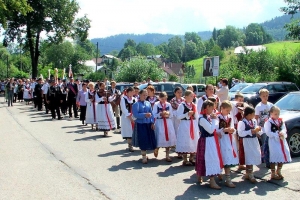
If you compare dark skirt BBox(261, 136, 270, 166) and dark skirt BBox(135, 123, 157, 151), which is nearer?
dark skirt BBox(261, 136, 270, 166)

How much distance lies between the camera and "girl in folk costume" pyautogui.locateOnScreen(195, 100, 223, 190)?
7.65 meters

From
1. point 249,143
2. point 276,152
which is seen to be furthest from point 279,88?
point 249,143

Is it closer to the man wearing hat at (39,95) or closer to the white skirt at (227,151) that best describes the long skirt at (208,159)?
the white skirt at (227,151)

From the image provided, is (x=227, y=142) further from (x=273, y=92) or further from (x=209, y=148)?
(x=273, y=92)

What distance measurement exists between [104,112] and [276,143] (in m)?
7.74

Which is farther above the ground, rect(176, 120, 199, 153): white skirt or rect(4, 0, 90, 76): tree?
rect(4, 0, 90, 76): tree

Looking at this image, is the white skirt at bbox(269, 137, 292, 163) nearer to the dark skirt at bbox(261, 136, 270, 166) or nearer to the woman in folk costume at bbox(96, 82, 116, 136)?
the dark skirt at bbox(261, 136, 270, 166)

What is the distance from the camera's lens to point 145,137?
997cm

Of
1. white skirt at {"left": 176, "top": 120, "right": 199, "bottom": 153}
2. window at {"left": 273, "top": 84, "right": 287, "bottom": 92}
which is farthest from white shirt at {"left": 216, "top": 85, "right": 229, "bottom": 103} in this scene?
window at {"left": 273, "top": 84, "right": 287, "bottom": 92}

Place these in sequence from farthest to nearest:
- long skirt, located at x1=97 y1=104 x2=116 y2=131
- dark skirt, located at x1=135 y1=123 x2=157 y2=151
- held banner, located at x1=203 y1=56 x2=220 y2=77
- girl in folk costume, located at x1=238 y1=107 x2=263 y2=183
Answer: held banner, located at x1=203 y1=56 x2=220 y2=77 → long skirt, located at x1=97 y1=104 x2=116 y2=131 → dark skirt, located at x1=135 y1=123 x2=157 y2=151 → girl in folk costume, located at x1=238 y1=107 x2=263 y2=183

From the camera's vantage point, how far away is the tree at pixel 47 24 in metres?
46.9

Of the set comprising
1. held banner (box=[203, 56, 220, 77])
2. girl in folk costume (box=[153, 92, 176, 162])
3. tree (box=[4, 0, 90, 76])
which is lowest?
girl in folk costume (box=[153, 92, 176, 162])

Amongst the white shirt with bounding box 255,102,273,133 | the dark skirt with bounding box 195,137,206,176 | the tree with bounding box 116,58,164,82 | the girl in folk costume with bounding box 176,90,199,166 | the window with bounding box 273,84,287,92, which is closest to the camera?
the dark skirt with bounding box 195,137,206,176

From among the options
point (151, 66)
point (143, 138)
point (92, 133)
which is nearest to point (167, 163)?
point (143, 138)
